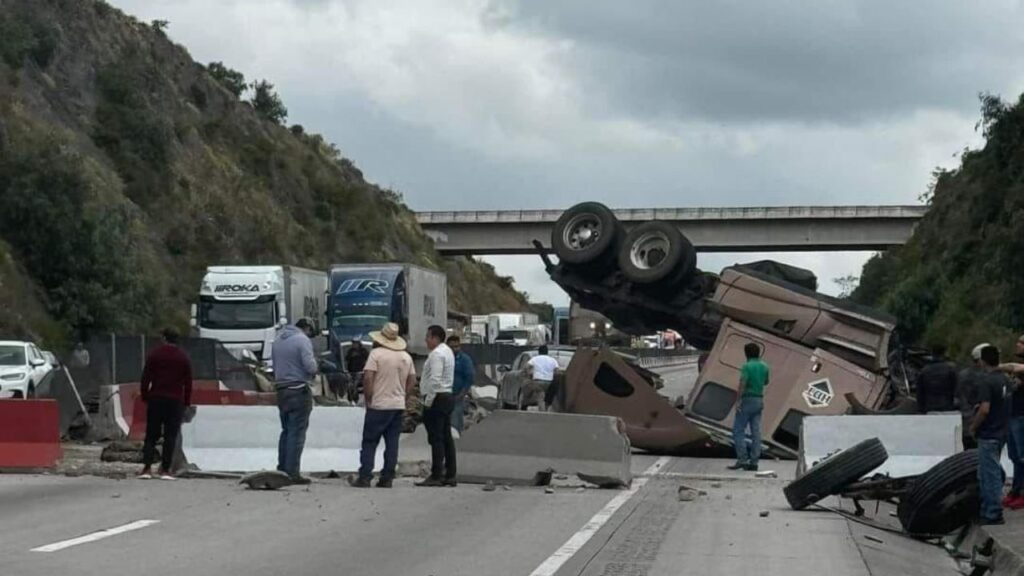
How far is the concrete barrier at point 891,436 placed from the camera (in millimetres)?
18547

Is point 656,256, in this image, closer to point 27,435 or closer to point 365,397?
point 365,397

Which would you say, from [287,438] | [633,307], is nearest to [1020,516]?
[287,438]

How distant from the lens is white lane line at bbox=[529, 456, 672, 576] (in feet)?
38.4

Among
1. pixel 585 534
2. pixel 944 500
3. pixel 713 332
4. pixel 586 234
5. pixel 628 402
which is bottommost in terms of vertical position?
pixel 585 534

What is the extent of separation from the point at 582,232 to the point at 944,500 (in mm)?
12735

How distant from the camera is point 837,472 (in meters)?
15.7

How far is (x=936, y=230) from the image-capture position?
77.3 m

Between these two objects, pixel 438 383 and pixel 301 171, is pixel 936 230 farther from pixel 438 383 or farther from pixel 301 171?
pixel 438 383

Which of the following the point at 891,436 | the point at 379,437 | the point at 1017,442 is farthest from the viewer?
the point at 891,436

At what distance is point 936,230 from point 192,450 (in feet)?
207

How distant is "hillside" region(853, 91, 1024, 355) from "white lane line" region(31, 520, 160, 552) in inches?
1142

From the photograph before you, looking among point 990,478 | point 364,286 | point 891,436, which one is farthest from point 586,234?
point 364,286

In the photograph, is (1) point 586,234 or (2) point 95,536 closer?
(2) point 95,536

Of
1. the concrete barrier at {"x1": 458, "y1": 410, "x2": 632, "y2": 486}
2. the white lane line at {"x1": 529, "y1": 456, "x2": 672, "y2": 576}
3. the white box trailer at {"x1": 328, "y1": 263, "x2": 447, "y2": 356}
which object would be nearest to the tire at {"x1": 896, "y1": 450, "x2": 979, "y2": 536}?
the white lane line at {"x1": 529, "y1": 456, "x2": 672, "y2": 576}
